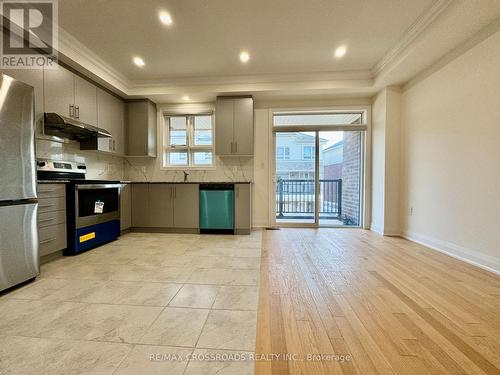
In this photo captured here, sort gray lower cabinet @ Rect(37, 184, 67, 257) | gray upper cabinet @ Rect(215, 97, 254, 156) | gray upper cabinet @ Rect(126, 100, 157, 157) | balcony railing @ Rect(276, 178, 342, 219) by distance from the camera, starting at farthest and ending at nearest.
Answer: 1. balcony railing @ Rect(276, 178, 342, 219)
2. gray upper cabinet @ Rect(126, 100, 157, 157)
3. gray upper cabinet @ Rect(215, 97, 254, 156)
4. gray lower cabinet @ Rect(37, 184, 67, 257)

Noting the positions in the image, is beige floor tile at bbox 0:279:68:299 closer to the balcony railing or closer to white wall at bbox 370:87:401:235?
the balcony railing

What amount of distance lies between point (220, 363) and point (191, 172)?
3647 millimetres

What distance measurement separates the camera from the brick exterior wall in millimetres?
4277

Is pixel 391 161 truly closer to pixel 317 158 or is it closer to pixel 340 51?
pixel 317 158

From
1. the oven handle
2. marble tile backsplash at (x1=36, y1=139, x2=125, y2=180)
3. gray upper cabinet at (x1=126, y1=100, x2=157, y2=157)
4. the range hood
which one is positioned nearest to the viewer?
the range hood

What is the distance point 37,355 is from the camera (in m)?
1.08

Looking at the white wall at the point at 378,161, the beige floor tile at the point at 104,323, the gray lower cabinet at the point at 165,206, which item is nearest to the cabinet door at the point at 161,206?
the gray lower cabinet at the point at 165,206

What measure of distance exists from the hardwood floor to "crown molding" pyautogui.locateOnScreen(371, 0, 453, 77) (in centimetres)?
262

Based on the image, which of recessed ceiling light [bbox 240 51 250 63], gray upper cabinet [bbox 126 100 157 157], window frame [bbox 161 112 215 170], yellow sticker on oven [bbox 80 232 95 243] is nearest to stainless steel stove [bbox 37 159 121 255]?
yellow sticker on oven [bbox 80 232 95 243]

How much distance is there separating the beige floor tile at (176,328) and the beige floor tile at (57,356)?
Result: 139 millimetres

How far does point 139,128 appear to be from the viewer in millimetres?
4012

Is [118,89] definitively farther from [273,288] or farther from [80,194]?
[273,288]

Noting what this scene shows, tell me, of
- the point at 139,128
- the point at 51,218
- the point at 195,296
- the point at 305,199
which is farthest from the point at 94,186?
the point at 305,199

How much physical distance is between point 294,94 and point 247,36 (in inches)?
57.5
